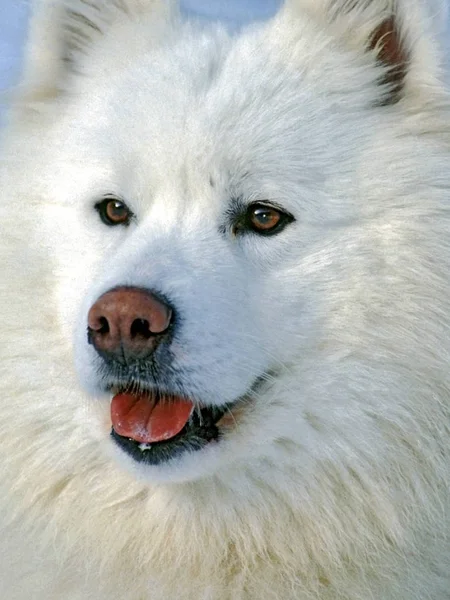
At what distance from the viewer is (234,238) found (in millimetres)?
4012

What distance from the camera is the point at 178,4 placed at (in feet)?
16.1

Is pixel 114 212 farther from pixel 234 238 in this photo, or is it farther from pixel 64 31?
pixel 64 31

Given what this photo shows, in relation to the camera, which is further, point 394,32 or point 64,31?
point 64,31

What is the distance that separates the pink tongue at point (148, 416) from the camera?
12.2 feet

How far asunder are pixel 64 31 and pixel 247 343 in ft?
7.42

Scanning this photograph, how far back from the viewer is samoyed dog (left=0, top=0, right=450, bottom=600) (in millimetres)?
3742

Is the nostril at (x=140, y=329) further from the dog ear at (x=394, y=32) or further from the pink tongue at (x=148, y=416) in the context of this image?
the dog ear at (x=394, y=32)

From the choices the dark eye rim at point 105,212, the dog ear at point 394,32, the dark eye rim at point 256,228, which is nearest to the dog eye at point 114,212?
the dark eye rim at point 105,212

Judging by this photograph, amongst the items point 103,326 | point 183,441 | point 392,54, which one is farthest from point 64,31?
point 183,441

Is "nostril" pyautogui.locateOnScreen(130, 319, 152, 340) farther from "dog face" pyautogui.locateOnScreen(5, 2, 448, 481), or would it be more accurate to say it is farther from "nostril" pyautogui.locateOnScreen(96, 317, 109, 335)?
"nostril" pyautogui.locateOnScreen(96, 317, 109, 335)

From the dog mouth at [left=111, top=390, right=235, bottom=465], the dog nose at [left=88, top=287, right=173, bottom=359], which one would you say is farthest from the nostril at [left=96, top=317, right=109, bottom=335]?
the dog mouth at [left=111, top=390, right=235, bottom=465]

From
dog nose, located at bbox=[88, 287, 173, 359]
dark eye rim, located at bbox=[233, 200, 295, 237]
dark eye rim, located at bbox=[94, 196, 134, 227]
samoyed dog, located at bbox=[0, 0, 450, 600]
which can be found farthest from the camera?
dark eye rim, located at bbox=[94, 196, 134, 227]

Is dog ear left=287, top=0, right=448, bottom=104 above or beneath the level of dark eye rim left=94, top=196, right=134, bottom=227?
above

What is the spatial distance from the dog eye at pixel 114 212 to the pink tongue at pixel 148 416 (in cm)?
92
